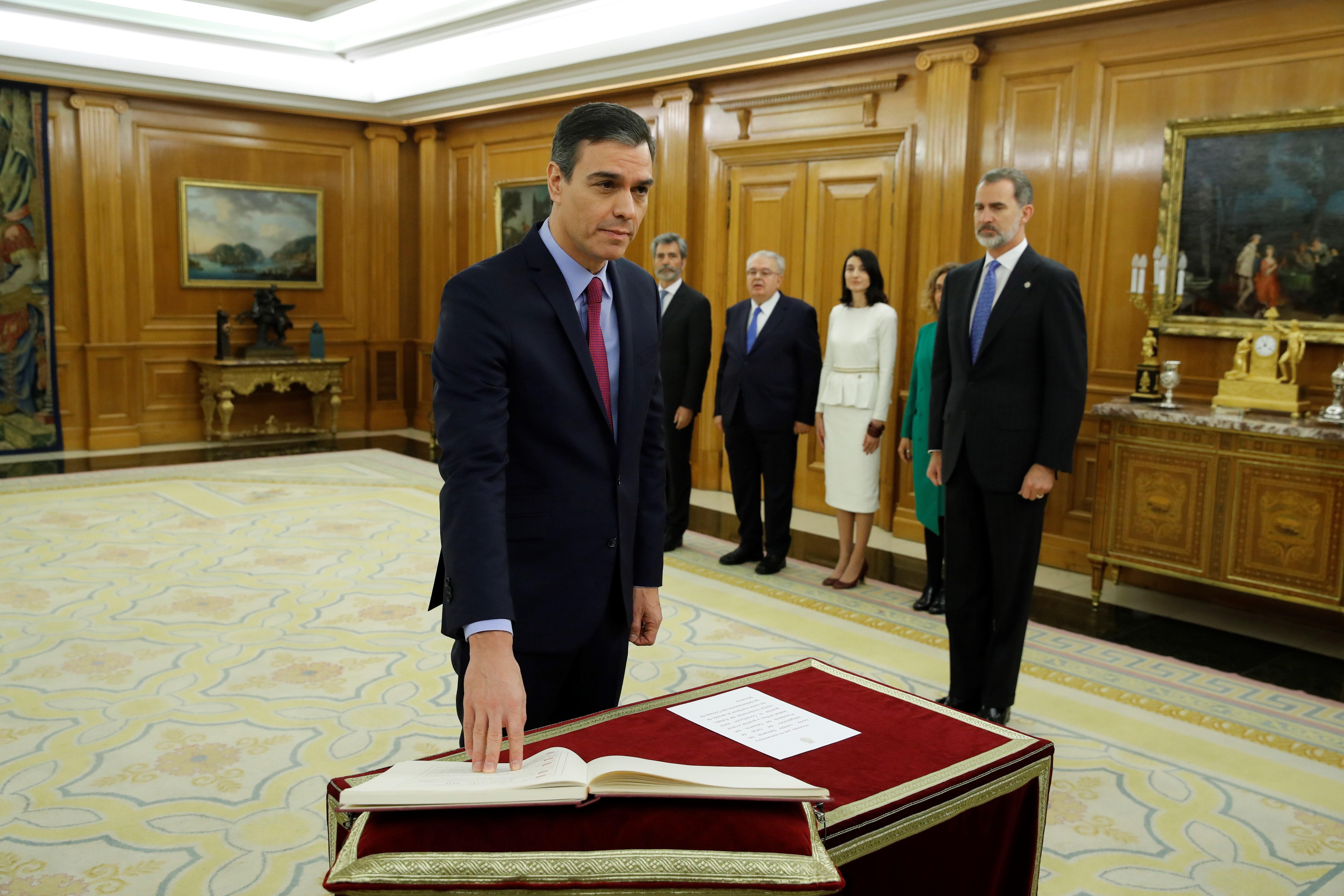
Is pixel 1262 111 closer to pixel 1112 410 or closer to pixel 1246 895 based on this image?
pixel 1112 410

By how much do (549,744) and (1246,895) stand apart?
216 cm

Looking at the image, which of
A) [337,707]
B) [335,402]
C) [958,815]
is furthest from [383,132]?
[958,815]

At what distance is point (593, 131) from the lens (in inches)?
71.9

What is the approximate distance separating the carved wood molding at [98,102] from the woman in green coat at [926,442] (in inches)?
329

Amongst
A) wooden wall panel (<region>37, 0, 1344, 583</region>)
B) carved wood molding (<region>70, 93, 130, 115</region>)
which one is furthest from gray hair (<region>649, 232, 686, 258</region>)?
carved wood molding (<region>70, 93, 130, 115</region>)

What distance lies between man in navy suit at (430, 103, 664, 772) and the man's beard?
2.01m

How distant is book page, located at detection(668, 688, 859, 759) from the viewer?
1982 mm

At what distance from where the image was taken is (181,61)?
9945 millimetres

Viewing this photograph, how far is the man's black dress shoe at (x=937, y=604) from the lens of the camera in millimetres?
5461

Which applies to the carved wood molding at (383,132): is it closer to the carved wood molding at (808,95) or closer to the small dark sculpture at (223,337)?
the small dark sculpture at (223,337)

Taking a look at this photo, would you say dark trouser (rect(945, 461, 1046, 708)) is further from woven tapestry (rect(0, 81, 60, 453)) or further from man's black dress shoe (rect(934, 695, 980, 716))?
woven tapestry (rect(0, 81, 60, 453))

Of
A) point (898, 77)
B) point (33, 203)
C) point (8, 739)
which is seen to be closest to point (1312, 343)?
point (898, 77)

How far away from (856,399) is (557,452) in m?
3.97

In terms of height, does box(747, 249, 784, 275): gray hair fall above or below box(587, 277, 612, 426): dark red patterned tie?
above
